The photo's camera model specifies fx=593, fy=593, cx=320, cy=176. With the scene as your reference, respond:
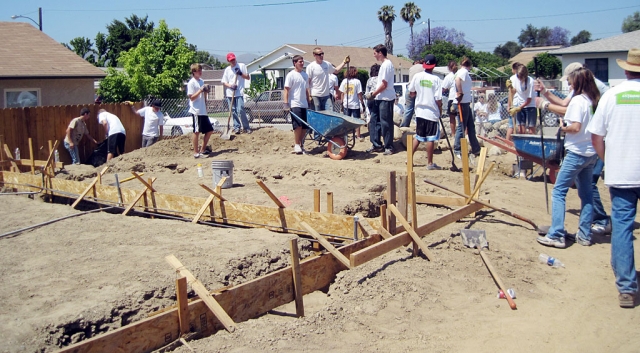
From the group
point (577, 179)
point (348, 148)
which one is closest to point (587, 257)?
point (577, 179)

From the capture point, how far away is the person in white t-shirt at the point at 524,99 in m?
10.5

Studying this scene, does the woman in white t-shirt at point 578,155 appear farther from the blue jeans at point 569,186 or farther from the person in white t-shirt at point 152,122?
the person in white t-shirt at point 152,122

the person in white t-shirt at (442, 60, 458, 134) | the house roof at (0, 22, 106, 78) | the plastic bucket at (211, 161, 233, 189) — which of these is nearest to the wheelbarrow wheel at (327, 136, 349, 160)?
the person in white t-shirt at (442, 60, 458, 134)

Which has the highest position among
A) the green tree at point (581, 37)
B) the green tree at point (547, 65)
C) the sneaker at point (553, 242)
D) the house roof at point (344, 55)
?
the green tree at point (581, 37)

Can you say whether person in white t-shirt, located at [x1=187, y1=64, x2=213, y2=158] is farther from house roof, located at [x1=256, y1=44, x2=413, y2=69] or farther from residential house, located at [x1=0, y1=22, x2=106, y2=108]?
house roof, located at [x1=256, y1=44, x2=413, y2=69]

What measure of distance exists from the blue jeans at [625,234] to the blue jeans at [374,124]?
6676mm

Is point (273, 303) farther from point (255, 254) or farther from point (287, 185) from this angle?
point (287, 185)

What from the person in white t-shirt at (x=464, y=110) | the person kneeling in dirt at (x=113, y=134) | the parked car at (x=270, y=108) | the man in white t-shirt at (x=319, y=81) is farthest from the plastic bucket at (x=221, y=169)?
the parked car at (x=270, y=108)

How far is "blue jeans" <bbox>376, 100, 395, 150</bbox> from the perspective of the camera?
10883 millimetres

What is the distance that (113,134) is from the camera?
43.6 ft

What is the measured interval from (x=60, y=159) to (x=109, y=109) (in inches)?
71.4

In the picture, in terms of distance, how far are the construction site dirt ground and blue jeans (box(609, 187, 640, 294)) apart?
252 millimetres

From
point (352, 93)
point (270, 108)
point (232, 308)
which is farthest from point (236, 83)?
point (270, 108)

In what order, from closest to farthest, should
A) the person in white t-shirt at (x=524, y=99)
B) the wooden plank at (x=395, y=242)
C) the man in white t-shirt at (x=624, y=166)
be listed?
the man in white t-shirt at (x=624, y=166) → the wooden plank at (x=395, y=242) → the person in white t-shirt at (x=524, y=99)
